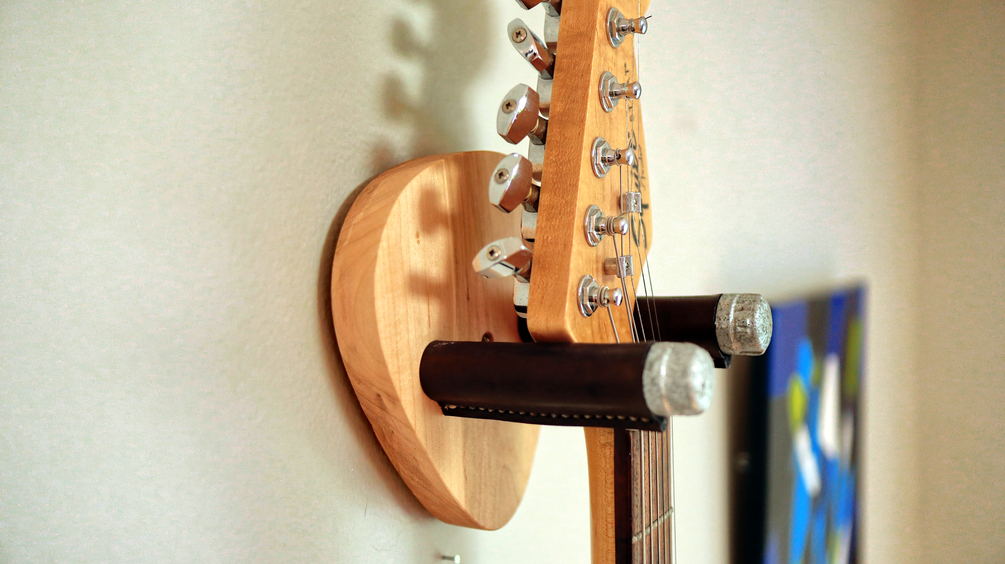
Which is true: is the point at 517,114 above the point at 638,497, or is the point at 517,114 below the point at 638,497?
above

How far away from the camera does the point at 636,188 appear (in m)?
0.42

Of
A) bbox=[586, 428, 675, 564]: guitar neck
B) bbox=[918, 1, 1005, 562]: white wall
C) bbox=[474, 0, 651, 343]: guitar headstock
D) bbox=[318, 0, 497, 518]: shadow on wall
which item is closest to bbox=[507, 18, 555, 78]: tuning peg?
bbox=[474, 0, 651, 343]: guitar headstock

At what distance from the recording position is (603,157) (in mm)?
342

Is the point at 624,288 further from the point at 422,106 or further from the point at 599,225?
the point at 422,106

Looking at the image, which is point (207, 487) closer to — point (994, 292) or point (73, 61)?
point (73, 61)

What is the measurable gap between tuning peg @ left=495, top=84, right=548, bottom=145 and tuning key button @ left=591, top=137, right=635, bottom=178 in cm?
4

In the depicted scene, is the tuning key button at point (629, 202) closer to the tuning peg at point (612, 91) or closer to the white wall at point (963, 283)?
the tuning peg at point (612, 91)

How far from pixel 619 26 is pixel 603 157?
8 cm

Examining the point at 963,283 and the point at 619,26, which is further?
the point at 963,283

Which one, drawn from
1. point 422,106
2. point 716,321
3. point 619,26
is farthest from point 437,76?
→ point 716,321

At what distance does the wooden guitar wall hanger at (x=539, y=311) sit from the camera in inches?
11.5

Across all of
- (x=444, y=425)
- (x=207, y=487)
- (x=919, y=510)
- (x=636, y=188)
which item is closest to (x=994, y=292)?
(x=919, y=510)

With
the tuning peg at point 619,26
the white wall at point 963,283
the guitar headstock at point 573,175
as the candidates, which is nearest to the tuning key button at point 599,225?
the guitar headstock at point 573,175

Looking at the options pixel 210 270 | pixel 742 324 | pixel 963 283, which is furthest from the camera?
pixel 963 283
